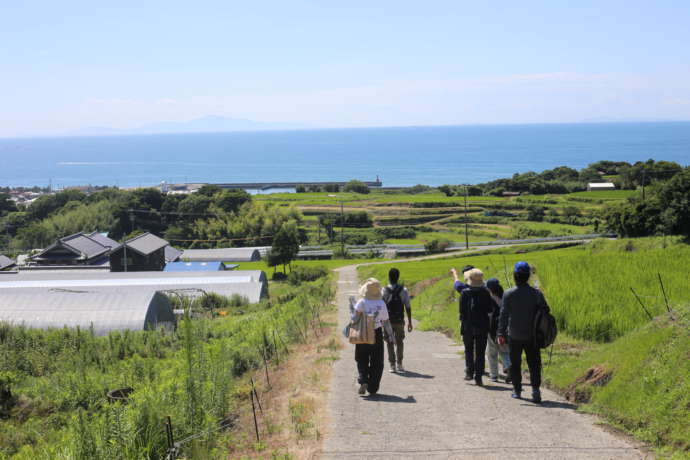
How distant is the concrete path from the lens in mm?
5816

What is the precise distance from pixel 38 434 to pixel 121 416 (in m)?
2.90

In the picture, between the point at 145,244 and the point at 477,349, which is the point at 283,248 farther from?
the point at 477,349

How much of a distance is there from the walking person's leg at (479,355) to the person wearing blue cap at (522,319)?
747 millimetres

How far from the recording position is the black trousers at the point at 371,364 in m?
7.68

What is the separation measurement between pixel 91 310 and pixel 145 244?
26156mm

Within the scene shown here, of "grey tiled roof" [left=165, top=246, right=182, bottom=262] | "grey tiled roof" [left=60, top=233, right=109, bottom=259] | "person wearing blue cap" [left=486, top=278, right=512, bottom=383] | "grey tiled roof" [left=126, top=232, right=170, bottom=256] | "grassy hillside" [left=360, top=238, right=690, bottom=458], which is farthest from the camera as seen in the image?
"grey tiled roof" [left=165, top=246, right=182, bottom=262]

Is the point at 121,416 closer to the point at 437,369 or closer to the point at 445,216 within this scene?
the point at 437,369

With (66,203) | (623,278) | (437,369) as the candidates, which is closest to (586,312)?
(623,278)

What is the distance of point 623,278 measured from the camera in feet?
39.8

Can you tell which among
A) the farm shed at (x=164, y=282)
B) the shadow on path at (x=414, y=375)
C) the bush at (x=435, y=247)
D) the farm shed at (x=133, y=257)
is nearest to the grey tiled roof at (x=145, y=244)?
the farm shed at (x=133, y=257)

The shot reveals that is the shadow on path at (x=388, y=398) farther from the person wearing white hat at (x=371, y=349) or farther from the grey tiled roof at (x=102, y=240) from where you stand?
the grey tiled roof at (x=102, y=240)

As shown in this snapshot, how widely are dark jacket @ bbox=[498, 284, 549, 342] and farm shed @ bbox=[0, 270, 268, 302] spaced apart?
66.1 feet

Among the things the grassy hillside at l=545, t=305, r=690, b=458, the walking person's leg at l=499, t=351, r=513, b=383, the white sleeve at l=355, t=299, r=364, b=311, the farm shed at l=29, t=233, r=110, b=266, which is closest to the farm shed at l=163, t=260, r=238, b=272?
the farm shed at l=29, t=233, r=110, b=266

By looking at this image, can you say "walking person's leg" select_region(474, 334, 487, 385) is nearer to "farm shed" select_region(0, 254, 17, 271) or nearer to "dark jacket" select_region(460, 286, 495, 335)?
"dark jacket" select_region(460, 286, 495, 335)
